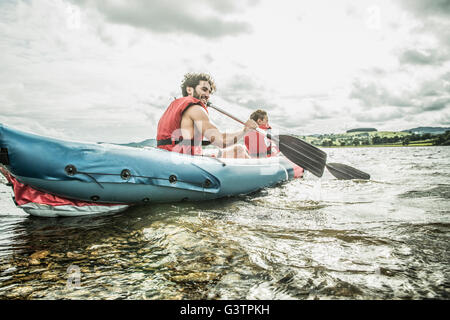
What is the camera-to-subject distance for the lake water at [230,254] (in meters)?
1.72

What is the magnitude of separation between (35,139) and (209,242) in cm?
265

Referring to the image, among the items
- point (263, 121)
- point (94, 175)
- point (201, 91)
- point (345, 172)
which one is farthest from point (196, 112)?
point (345, 172)

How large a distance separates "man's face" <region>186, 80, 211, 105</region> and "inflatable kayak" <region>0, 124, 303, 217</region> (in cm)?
136

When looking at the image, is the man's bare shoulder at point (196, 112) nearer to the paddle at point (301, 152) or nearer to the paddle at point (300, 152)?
the paddle at point (301, 152)

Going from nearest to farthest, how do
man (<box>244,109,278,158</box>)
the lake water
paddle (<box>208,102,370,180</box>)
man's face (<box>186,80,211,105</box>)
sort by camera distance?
the lake water
man's face (<box>186,80,211,105</box>)
paddle (<box>208,102,370,180</box>)
man (<box>244,109,278,158</box>)

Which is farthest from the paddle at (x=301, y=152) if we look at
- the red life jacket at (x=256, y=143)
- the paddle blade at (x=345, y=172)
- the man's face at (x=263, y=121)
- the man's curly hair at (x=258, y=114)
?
the paddle blade at (x=345, y=172)

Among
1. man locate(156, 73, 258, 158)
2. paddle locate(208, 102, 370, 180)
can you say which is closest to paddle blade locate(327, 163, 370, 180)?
paddle locate(208, 102, 370, 180)

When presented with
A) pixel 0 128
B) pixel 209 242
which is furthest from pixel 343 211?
pixel 0 128

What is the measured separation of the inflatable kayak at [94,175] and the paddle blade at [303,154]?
2.97 m

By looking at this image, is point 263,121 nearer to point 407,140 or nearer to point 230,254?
point 230,254

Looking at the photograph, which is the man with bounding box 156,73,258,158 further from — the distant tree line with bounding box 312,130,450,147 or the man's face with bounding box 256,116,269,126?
the distant tree line with bounding box 312,130,450,147

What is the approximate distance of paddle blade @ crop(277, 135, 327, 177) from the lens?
22.7ft

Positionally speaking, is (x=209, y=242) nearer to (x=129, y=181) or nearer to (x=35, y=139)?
(x=129, y=181)

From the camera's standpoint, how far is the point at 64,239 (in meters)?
2.80
